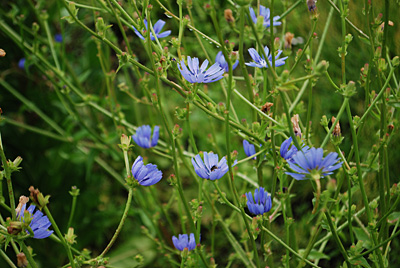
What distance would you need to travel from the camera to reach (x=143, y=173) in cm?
98

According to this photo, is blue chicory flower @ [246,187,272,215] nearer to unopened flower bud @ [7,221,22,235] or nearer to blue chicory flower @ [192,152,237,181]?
blue chicory flower @ [192,152,237,181]

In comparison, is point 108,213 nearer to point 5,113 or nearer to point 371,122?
point 5,113

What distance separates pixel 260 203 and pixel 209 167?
0.56 ft

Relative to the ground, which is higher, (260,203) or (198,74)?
(198,74)

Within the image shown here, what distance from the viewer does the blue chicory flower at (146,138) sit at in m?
1.36

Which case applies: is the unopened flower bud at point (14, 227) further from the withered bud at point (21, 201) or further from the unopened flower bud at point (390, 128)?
the unopened flower bud at point (390, 128)

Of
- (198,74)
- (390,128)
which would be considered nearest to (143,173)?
(198,74)

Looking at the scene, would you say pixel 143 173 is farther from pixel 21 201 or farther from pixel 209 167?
pixel 21 201

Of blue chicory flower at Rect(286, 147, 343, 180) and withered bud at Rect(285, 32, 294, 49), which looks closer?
blue chicory flower at Rect(286, 147, 343, 180)

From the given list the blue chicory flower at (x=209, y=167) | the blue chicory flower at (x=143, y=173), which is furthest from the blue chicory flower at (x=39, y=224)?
the blue chicory flower at (x=209, y=167)

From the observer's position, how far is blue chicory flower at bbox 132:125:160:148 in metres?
1.36

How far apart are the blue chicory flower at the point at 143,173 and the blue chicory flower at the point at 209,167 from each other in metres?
0.10

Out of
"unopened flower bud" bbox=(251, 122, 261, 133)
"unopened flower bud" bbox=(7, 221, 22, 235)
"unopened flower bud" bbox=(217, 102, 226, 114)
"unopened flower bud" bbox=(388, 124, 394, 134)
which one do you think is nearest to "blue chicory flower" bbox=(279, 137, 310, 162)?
"unopened flower bud" bbox=(251, 122, 261, 133)

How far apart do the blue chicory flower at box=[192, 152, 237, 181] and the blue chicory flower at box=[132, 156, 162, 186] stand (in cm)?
10
